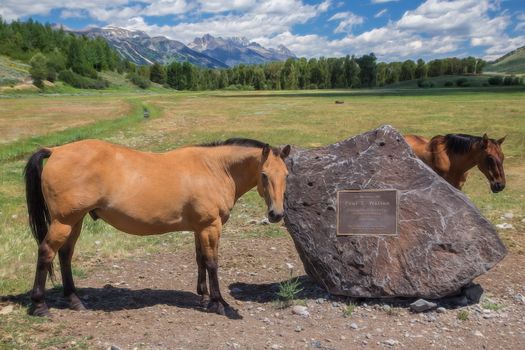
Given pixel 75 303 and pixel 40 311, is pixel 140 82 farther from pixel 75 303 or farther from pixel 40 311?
pixel 40 311

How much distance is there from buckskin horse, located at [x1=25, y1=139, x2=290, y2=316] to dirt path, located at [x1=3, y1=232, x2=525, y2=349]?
0.48 m

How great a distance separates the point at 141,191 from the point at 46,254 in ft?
4.97

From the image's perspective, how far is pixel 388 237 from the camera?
702 centimetres

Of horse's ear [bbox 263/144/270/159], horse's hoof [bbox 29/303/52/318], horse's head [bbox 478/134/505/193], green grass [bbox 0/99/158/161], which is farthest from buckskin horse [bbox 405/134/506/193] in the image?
green grass [bbox 0/99/158/161]

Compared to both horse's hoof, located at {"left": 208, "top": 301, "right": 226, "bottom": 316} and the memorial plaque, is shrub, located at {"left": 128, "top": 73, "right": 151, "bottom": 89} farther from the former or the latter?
horse's hoof, located at {"left": 208, "top": 301, "right": 226, "bottom": 316}

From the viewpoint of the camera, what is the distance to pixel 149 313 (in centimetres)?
669

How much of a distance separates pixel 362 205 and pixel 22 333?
5.09 meters

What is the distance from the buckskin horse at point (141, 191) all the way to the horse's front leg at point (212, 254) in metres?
0.01

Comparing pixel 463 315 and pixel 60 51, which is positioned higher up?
pixel 60 51

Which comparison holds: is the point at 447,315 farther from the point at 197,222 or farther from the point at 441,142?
the point at 441,142

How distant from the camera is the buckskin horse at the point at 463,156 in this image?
10.6m

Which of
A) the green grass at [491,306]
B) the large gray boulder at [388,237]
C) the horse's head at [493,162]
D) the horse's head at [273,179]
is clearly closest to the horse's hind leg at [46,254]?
the horse's head at [273,179]

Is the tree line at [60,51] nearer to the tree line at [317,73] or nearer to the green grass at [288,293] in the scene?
the tree line at [317,73]

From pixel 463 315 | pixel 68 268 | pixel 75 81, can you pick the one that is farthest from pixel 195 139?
pixel 75 81
